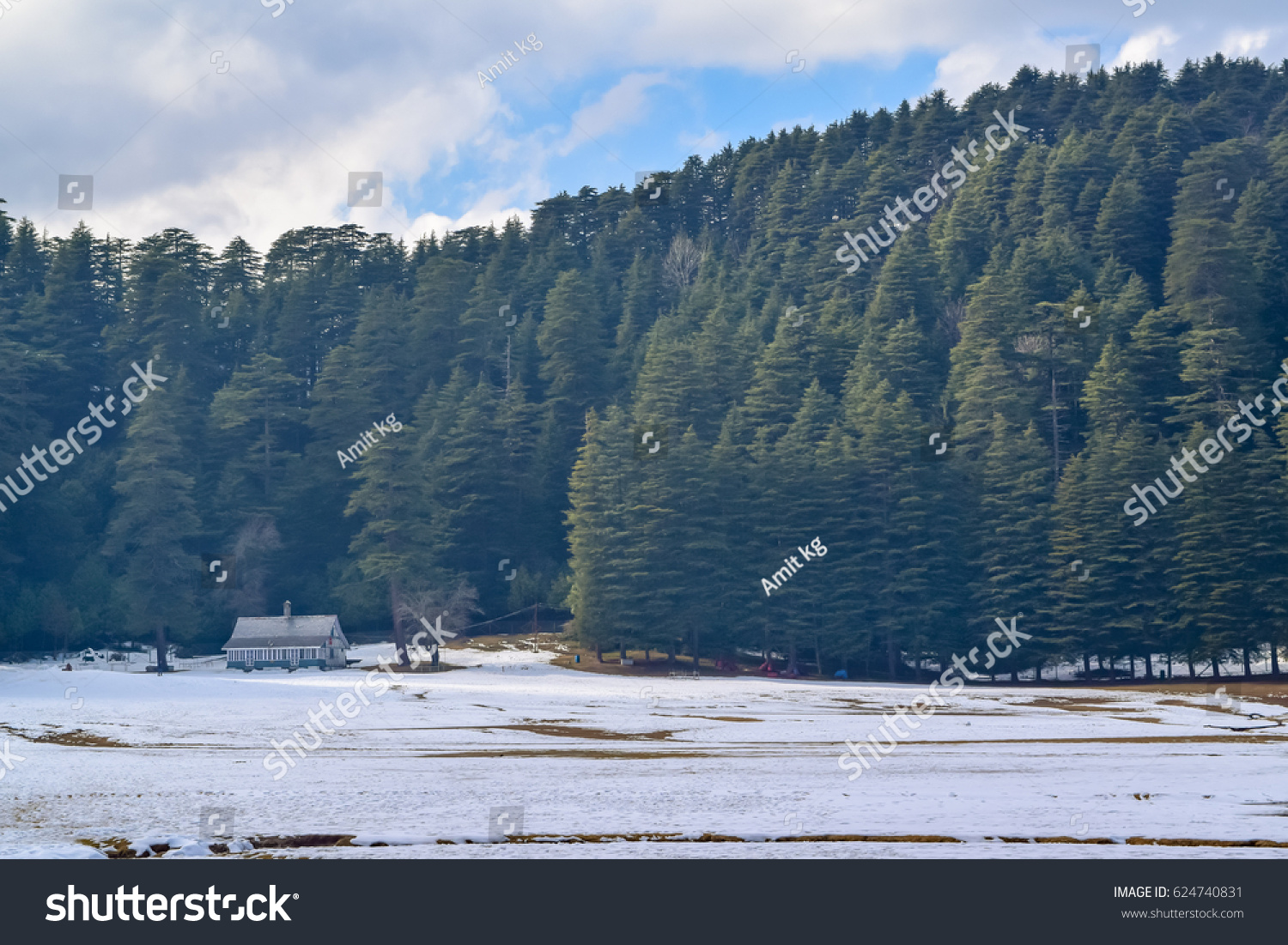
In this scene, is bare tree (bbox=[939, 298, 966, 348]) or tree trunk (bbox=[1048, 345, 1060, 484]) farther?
bare tree (bbox=[939, 298, 966, 348])

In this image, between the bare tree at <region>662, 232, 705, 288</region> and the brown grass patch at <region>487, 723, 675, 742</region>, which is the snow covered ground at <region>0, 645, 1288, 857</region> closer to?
the brown grass patch at <region>487, 723, 675, 742</region>

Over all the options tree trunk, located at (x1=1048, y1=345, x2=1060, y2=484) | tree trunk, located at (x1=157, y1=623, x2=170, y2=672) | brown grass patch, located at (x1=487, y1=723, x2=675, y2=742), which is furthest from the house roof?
tree trunk, located at (x1=1048, y1=345, x2=1060, y2=484)

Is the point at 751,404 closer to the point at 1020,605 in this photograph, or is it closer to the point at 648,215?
the point at 1020,605

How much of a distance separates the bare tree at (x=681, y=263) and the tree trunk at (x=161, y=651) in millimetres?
61663

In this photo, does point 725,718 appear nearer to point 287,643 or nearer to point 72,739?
point 72,739

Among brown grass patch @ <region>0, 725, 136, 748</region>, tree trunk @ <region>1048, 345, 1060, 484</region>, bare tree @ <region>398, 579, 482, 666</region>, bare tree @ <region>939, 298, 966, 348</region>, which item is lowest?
brown grass patch @ <region>0, 725, 136, 748</region>

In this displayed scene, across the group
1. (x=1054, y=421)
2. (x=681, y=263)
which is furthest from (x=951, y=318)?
(x=681, y=263)

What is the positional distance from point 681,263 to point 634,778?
10132 centimetres

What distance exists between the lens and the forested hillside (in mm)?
66062

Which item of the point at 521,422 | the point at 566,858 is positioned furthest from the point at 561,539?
the point at 566,858

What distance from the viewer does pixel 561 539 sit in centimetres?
8725

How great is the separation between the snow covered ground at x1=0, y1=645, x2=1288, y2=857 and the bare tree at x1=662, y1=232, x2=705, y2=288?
7848 cm

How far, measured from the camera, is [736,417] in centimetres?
7975

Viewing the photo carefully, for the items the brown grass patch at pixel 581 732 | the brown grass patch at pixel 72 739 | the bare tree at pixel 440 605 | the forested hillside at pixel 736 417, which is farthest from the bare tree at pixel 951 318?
the brown grass patch at pixel 72 739
